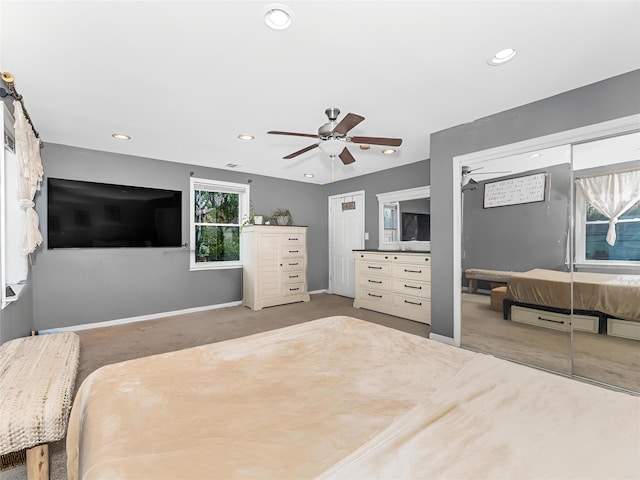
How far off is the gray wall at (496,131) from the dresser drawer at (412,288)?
68 centimetres

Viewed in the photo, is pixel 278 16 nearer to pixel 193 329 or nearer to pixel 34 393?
pixel 34 393

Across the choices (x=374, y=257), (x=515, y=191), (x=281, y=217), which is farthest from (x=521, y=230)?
(x=281, y=217)

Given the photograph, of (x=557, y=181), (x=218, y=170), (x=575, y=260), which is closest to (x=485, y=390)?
(x=575, y=260)

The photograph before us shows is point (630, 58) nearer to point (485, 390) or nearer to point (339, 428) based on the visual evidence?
point (485, 390)

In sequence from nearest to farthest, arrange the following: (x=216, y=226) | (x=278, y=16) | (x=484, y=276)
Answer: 1. (x=278, y=16)
2. (x=484, y=276)
3. (x=216, y=226)

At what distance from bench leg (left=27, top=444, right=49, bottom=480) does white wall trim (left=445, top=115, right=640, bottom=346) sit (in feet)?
11.1

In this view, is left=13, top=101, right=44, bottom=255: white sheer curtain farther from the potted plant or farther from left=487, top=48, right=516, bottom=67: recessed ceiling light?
left=487, top=48, right=516, bottom=67: recessed ceiling light

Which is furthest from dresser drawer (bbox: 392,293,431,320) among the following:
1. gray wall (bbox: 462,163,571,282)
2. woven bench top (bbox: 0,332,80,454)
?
woven bench top (bbox: 0,332,80,454)

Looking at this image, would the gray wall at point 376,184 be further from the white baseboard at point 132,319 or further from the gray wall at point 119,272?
the white baseboard at point 132,319

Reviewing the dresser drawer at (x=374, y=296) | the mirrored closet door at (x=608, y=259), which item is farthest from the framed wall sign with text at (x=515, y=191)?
the dresser drawer at (x=374, y=296)

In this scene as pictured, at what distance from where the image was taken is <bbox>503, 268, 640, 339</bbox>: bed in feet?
7.71

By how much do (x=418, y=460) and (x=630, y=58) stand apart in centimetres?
303

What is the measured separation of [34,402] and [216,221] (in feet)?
13.1

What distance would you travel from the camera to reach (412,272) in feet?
14.4
